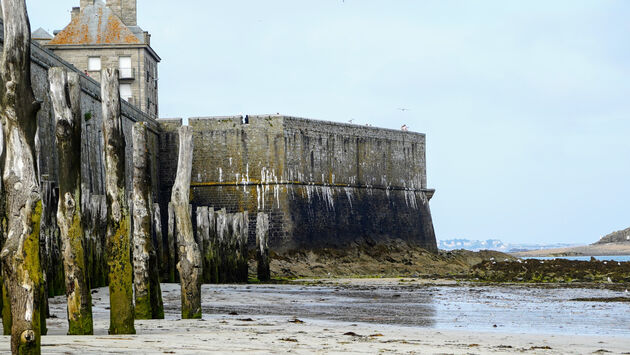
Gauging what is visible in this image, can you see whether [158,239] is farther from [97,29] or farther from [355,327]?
[97,29]

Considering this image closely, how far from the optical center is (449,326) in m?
11.9

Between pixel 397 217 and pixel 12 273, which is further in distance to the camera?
pixel 397 217

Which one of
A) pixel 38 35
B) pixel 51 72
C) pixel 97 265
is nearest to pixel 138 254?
pixel 51 72

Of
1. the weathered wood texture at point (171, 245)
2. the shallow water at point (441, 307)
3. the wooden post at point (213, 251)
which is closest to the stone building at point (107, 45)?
the wooden post at point (213, 251)

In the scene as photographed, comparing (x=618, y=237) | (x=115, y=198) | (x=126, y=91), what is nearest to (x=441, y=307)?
(x=115, y=198)

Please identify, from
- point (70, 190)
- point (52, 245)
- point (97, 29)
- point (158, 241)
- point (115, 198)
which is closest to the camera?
point (70, 190)

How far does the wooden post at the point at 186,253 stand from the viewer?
11.5 metres

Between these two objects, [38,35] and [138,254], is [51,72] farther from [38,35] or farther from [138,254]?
[38,35]

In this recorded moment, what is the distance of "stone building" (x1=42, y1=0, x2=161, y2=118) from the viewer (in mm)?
46281

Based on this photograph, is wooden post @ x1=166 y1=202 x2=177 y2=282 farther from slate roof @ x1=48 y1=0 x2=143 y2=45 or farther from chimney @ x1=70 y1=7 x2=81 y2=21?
chimney @ x1=70 y1=7 x2=81 y2=21

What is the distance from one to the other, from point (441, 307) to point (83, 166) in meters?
12.0

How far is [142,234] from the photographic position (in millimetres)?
10891

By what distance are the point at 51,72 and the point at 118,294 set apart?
2.34 metres

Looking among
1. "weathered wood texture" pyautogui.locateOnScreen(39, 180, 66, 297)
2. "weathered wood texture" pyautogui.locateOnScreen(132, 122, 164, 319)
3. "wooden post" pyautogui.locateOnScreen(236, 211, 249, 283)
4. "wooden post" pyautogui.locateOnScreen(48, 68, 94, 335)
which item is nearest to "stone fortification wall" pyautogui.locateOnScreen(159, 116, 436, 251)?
"wooden post" pyautogui.locateOnScreen(236, 211, 249, 283)
